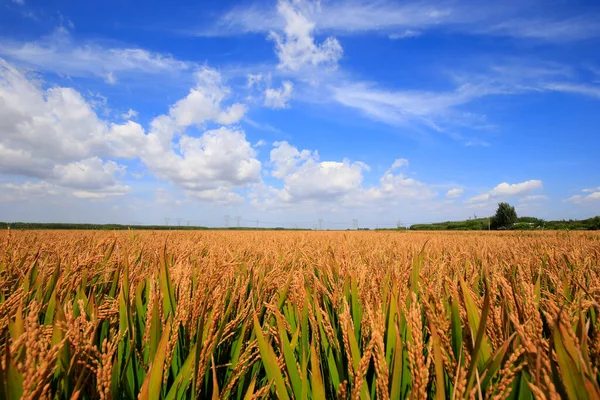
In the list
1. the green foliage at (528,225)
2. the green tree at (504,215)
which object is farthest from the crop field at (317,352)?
the green tree at (504,215)

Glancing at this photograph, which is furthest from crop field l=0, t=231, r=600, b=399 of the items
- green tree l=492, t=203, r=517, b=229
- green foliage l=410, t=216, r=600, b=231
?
green tree l=492, t=203, r=517, b=229

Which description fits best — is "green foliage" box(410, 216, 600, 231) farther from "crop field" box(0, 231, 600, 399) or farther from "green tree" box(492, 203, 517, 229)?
"crop field" box(0, 231, 600, 399)

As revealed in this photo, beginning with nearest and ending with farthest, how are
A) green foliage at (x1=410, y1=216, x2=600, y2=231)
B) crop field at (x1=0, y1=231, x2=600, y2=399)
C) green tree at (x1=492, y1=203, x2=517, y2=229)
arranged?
crop field at (x1=0, y1=231, x2=600, y2=399)
green foliage at (x1=410, y1=216, x2=600, y2=231)
green tree at (x1=492, y1=203, x2=517, y2=229)

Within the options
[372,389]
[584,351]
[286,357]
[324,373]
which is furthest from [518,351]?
[324,373]

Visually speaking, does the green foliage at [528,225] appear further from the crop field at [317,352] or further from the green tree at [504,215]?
the crop field at [317,352]

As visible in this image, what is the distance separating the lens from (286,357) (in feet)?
3.76

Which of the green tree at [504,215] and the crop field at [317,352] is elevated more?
the green tree at [504,215]

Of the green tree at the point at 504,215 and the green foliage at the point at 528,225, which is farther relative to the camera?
the green tree at the point at 504,215

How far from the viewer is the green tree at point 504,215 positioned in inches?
2514

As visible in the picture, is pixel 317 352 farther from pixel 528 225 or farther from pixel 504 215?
pixel 504 215

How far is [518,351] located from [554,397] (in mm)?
260

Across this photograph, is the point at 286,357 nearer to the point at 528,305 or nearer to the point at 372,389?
the point at 372,389

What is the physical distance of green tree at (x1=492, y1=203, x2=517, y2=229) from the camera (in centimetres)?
6386

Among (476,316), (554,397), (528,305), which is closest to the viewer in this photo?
(554,397)
